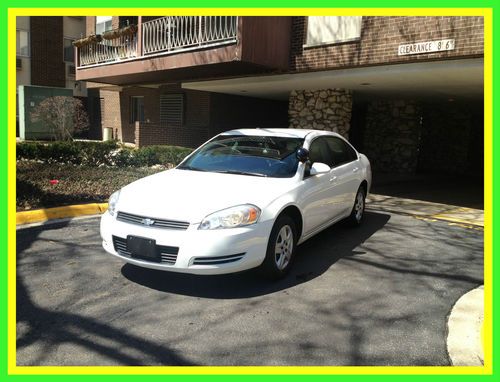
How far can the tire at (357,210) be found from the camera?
23.1ft

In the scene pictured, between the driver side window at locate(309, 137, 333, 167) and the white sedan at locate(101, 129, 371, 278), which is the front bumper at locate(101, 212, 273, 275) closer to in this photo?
the white sedan at locate(101, 129, 371, 278)

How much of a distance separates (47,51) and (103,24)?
344 inches

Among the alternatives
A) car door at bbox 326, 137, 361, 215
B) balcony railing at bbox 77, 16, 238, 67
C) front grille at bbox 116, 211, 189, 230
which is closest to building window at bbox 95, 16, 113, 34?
balcony railing at bbox 77, 16, 238, 67

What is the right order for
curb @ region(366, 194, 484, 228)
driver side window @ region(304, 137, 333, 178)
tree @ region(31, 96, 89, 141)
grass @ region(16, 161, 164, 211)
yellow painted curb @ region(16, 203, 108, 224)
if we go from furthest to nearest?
1. tree @ region(31, 96, 89, 141)
2. curb @ region(366, 194, 484, 228)
3. grass @ region(16, 161, 164, 211)
4. yellow painted curb @ region(16, 203, 108, 224)
5. driver side window @ region(304, 137, 333, 178)

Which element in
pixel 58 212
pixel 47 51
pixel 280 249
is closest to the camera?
pixel 280 249

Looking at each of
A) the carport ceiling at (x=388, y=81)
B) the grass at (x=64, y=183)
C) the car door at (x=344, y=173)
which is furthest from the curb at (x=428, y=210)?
the grass at (x=64, y=183)

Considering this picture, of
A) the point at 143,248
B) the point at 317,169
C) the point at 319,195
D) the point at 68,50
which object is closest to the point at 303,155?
the point at 317,169

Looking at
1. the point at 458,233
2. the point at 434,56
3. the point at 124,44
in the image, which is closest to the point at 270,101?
the point at 124,44

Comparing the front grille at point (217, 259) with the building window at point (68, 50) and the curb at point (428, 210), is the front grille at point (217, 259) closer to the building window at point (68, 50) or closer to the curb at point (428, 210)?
the curb at point (428, 210)

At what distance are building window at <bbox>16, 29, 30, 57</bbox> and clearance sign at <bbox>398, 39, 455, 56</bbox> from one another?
82.1 feet

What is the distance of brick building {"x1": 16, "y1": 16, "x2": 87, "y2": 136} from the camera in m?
27.1

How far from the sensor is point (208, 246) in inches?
160

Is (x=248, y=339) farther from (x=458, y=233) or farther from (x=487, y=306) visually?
(x=458, y=233)

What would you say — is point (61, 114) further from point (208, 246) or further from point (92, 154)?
point (208, 246)
